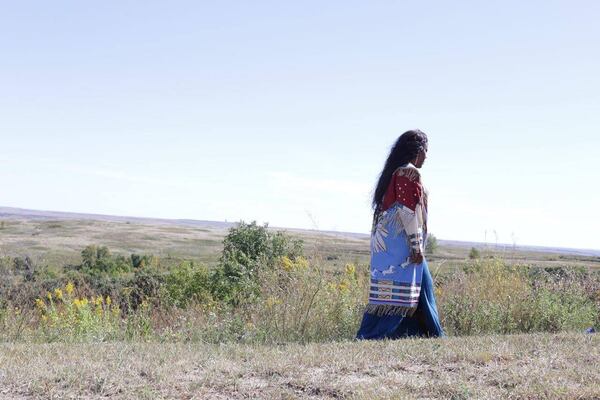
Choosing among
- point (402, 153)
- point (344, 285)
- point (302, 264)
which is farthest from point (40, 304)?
point (402, 153)

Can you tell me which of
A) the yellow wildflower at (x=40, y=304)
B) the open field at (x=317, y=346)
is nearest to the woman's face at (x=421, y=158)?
the open field at (x=317, y=346)

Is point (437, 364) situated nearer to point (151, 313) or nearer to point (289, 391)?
point (289, 391)

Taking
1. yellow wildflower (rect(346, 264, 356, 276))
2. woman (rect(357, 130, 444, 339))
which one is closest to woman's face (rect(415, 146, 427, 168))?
woman (rect(357, 130, 444, 339))

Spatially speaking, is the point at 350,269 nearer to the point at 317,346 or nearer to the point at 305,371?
the point at 317,346

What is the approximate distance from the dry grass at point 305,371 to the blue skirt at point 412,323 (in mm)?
845

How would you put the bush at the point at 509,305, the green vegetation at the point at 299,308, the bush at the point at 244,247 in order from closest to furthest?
the green vegetation at the point at 299,308
the bush at the point at 509,305
the bush at the point at 244,247

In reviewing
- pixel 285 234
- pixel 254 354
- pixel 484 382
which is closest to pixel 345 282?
pixel 254 354

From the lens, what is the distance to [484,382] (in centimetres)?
467

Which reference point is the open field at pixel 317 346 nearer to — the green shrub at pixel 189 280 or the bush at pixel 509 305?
the bush at pixel 509 305

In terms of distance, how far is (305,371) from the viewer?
15.9 feet

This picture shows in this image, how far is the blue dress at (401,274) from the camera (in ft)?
22.7

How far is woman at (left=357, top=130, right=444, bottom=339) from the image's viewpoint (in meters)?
6.92

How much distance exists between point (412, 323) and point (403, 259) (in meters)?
0.65

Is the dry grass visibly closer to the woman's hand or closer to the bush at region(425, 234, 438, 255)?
the woman's hand
